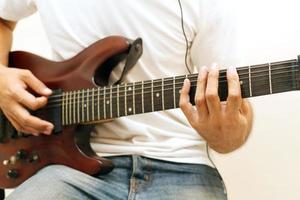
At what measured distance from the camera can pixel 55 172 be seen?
3.06ft

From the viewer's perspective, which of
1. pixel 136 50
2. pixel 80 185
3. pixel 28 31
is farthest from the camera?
pixel 28 31

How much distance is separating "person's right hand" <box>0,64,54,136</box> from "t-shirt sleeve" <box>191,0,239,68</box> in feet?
1.16

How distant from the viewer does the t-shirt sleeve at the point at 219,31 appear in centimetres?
100

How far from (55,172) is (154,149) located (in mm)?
202

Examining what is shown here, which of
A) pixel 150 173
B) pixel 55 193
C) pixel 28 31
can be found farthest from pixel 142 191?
pixel 28 31

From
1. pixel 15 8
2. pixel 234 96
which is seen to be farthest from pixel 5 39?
pixel 234 96

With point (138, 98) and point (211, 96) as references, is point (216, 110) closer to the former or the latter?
point (211, 96)

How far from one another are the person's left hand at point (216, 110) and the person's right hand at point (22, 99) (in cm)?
32

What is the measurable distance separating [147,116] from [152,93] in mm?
135

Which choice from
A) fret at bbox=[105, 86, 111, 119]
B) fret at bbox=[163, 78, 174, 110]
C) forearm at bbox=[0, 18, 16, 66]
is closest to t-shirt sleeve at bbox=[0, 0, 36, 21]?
forearm at bbox=[0, 18, 16, 66]

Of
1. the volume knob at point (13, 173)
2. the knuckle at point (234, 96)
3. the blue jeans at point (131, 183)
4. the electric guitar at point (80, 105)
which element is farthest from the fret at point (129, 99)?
the volume knob at point (13, 173)

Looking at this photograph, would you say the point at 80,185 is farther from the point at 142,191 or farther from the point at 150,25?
the point at 150,25

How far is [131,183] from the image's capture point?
0.94 m

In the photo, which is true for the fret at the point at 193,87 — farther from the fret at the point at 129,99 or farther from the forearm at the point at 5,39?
the forearm at the point at 5,39
